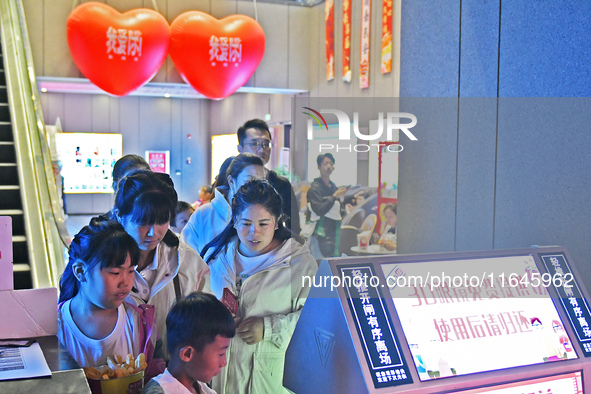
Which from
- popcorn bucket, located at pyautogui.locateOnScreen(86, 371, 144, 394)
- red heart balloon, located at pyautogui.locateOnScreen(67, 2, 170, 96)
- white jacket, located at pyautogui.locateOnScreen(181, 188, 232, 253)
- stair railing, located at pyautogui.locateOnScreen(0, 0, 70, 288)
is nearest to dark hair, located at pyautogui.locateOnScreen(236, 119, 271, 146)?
white jacket, located at pyautogui.locateOnScreen(181, 188, 232, 253)

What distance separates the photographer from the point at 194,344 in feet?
4.86

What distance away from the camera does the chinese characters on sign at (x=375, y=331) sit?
116 centimetres

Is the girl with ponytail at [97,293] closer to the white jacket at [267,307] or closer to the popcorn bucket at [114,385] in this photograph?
the popcorn bucket at [114,385]

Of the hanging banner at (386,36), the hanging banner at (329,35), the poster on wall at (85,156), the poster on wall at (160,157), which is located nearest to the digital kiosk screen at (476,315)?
the hanging banner at (386,36)

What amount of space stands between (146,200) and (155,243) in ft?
0.41

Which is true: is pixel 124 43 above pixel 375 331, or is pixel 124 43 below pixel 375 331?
above

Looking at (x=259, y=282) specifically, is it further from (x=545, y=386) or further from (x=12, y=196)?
(x=12, y=196)

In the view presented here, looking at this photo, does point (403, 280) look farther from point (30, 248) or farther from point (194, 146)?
point (194, 146)

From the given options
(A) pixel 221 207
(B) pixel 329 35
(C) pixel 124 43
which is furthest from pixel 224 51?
(A) pixel 221 207

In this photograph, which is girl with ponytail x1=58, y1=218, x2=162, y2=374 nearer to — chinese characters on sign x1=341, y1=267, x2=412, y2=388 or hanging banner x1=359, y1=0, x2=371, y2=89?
chinese characters on sign x1=341, y1=267, x2=412, y2=388

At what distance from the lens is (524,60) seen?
61.1 inches

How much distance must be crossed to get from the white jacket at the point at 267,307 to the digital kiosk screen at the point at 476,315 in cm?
43

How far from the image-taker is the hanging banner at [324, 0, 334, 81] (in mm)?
6438

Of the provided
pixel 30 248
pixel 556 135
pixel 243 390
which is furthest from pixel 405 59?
pixel 30 248
